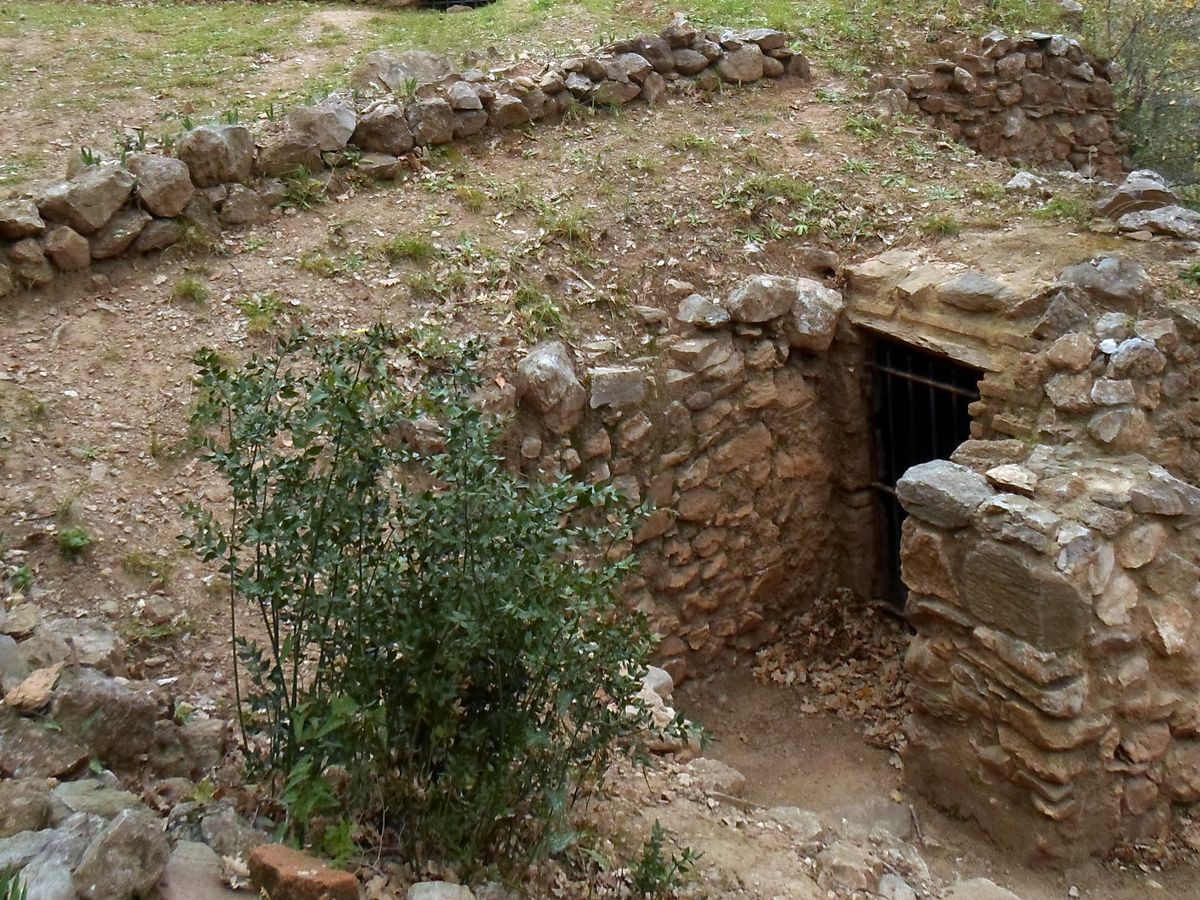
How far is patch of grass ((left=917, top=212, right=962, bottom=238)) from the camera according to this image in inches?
252

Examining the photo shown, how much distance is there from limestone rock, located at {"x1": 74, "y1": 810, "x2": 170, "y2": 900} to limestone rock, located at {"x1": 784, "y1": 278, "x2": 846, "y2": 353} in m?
4.62

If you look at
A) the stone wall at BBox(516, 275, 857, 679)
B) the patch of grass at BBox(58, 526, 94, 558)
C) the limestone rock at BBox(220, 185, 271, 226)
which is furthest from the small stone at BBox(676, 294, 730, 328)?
the patch of grass at BBox(58, 526, 94, 558)

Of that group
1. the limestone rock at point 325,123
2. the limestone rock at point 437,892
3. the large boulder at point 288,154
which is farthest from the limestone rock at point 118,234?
the limestone rock at point 437,892

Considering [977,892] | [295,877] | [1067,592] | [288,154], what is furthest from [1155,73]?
[295,877]

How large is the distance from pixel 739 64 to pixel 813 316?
2.88 meters

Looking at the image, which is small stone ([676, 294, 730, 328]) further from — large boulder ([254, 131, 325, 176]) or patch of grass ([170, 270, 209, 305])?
patch of grass ([170, 270, 209, 305])

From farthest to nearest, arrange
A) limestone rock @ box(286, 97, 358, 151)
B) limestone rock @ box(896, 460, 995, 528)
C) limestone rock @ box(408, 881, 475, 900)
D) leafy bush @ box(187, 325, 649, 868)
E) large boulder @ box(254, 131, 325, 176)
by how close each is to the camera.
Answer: limestone rock @ box(286, 97, 358, 151), large boulder @ box(254, 131, 325, 176), limestone rock @ box(896, 460, 995, 528), leafy bush @ box(187, 325, 649, 868), limestone rock @ box(408, 881, 475, 900)

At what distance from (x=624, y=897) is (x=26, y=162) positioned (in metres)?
5.44

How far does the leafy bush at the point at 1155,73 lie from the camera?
9852 mm

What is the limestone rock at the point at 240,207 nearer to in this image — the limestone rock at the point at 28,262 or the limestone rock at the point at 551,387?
the limestone rock at the point at 28,262

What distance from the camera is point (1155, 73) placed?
10.0 meters

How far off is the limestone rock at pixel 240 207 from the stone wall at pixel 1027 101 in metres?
5.24

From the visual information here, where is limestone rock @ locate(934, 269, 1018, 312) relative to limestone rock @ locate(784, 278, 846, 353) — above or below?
above

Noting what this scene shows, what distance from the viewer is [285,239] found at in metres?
5.83
